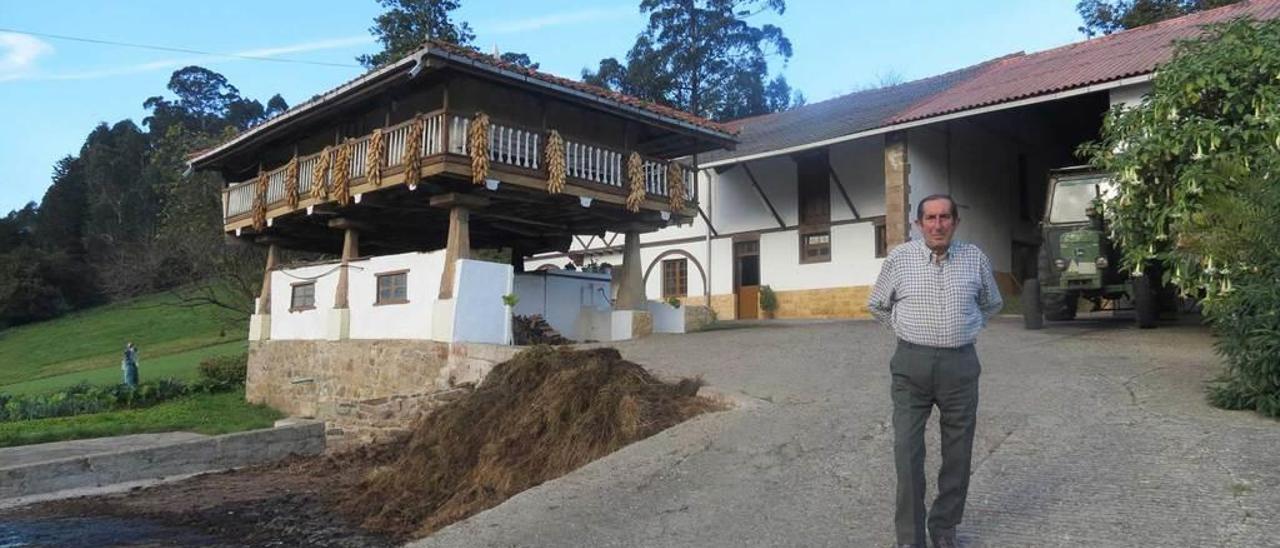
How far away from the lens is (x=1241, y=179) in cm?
862

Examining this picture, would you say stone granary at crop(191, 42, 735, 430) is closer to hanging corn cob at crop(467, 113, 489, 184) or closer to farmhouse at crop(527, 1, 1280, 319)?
hanging corn cob at crop(467, 113, 489, 184)

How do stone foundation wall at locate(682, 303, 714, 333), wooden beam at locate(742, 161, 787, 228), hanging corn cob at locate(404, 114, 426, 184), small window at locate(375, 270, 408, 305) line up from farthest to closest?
wooden beam at locate(742, 161, 787, 228)
stone foundation wall at locate(682, 303, 714, 333)
small window at locate(375, 270, 408, 305)
hanging corn cob at locate(404, 114, 426, 184)

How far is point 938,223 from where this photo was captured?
4.34m

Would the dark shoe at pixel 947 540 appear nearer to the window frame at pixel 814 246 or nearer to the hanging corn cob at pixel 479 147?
the hanging corn cob at pixel 479 147

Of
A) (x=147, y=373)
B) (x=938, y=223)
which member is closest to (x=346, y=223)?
(x=147, y=373)

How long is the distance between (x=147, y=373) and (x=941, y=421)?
28.7 meters

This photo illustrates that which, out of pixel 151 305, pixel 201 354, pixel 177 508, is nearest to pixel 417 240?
pixel 177 508

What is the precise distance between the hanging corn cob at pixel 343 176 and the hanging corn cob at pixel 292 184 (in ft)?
6.45

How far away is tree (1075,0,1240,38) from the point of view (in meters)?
29.8

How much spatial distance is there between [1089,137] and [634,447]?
24849 millimetres

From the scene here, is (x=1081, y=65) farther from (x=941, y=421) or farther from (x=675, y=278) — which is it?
(x=941, y=421)

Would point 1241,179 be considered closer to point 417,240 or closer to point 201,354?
point 417,240

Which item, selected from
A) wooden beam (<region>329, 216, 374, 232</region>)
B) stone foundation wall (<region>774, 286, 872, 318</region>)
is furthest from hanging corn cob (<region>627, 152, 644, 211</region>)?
stone foundation wall (<region>774, 286, 872, 318</region>)

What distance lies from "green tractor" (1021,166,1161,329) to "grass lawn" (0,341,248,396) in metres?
20.7
